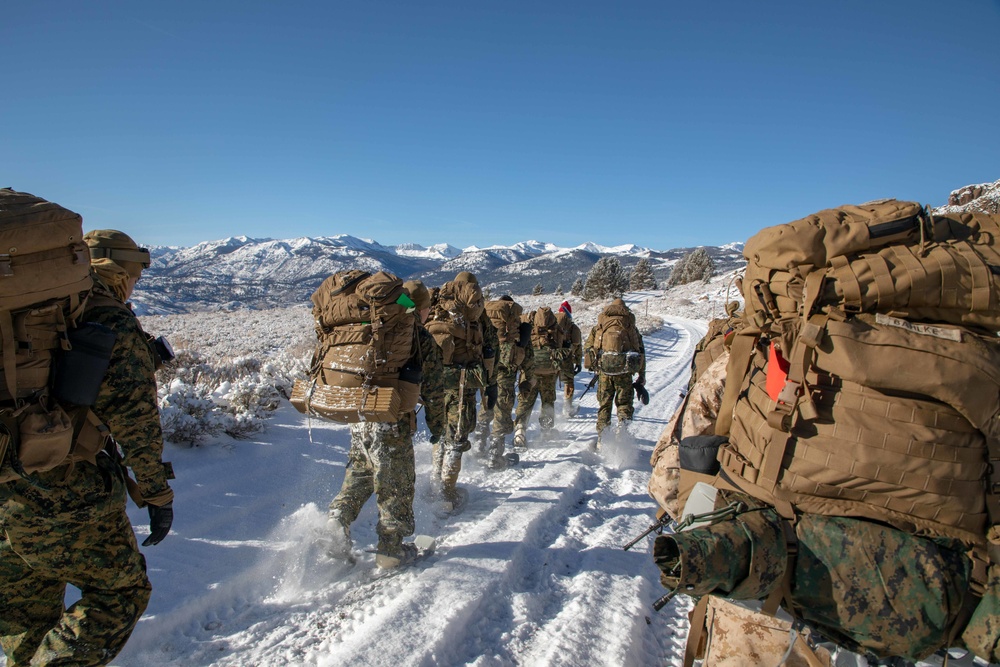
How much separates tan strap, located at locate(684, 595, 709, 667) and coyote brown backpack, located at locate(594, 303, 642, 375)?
5.18 m

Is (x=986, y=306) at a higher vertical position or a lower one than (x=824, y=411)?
higher

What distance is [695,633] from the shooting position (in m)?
2.39

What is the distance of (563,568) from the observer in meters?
4.01

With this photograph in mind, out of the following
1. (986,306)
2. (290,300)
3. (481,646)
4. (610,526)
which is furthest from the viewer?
(290,300)

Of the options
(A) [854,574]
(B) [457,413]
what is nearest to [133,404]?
(A) [854,574]

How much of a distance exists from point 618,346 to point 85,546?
21.1 feet

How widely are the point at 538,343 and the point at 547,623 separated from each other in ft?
18.5

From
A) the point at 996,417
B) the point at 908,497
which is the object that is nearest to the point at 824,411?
the point at 908,497

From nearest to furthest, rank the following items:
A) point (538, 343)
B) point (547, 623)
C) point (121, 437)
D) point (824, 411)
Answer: point (824, 411) → point (121, 437) → point (547, 623) → point (538, 343)

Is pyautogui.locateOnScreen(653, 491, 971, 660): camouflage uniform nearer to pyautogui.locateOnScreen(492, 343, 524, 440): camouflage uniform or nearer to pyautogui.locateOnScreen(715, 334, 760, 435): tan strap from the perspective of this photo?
pyautogui.locateOnScreen(715, 334, 760, 435): tan strap

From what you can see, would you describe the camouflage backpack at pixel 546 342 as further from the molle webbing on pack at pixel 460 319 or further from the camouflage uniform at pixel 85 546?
the camouflage uniform at pixel 85 546

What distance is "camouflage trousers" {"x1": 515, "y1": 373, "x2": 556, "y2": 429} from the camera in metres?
8.05

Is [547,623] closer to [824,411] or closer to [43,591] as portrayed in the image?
[824,411]

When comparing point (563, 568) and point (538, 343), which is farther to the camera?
point (538, 343)
